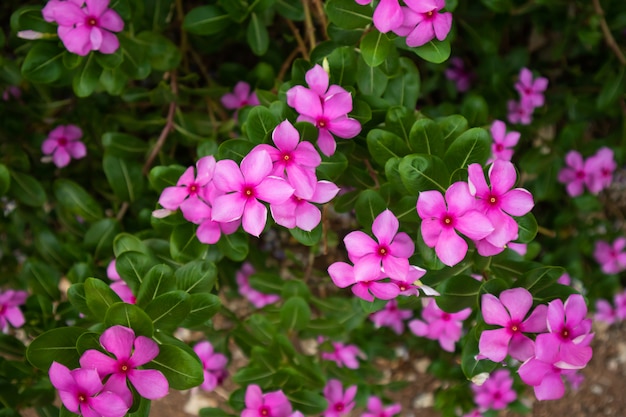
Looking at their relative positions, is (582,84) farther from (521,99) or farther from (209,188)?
(209,188)

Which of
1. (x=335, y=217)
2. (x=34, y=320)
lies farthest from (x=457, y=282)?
(x=335, y=217)

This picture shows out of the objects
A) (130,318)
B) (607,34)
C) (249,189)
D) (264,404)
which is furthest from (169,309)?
Result: (607,34)

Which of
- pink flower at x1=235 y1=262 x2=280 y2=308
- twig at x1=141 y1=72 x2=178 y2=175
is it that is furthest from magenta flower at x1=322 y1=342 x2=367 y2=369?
twig at x1=141 y1=72 x2=178 y2=175

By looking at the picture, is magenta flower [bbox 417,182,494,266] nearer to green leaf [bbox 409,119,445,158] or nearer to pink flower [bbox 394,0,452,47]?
green leaf [bbox 409,119,445,158]

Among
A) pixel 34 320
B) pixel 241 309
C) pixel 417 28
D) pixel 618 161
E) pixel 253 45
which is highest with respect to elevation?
pixel 417 28

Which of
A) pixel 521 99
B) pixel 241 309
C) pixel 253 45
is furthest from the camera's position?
pixel 241 309

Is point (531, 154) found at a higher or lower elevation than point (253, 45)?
lower

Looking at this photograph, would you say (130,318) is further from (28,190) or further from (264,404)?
(28,190)
